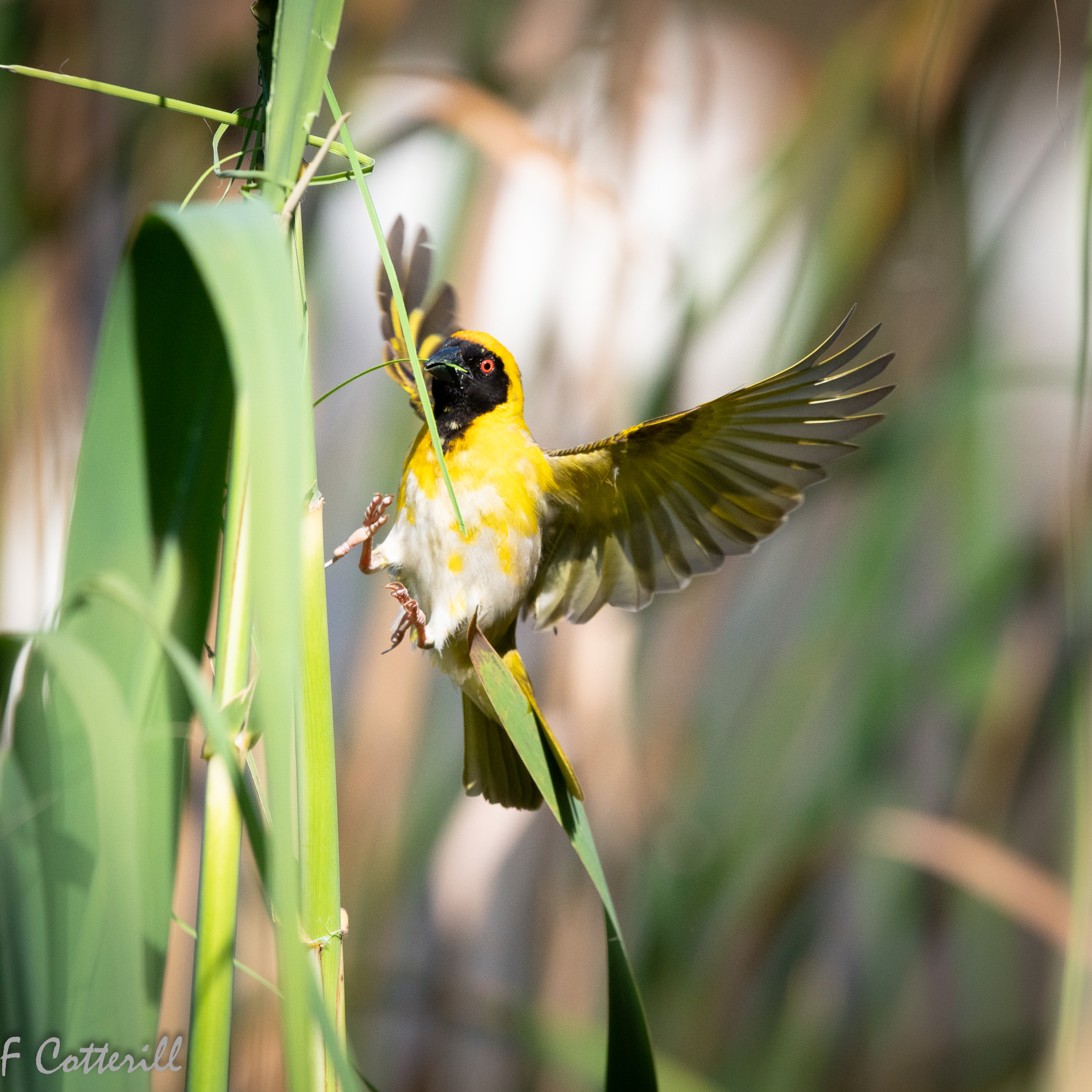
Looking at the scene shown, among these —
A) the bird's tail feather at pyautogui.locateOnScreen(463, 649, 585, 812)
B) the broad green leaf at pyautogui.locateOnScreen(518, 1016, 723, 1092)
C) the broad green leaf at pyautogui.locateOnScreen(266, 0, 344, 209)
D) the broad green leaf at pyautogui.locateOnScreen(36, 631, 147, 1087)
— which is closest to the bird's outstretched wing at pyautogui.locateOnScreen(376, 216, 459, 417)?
the bird's tail feather at pyautogui.locateOnScreen(463, 649, 585, 812)

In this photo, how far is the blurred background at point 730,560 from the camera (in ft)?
3.31

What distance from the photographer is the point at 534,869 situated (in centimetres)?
113

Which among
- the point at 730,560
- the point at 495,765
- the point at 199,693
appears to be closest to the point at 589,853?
the point at 199,693

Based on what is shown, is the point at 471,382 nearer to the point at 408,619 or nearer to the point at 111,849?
the point at 408,619

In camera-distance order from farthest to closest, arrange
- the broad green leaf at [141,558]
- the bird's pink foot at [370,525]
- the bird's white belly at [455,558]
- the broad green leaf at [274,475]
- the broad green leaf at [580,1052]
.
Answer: the broad green leaf at [580,1052] → the bird's white belly at [455,558] → the bird's pink foot at [370,525] → the broad green leaf at [141,558] → the broad green leaf at [274,475]

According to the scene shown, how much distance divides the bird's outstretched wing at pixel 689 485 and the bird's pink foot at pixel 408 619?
0.14 metres

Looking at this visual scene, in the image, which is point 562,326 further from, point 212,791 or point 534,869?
point 212,791

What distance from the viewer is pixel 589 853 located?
1.39ft

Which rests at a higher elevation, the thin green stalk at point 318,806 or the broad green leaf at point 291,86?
the broad green leaf at point 291,86

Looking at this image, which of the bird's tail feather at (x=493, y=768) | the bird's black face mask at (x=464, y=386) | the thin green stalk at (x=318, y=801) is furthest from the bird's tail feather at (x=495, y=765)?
the thin green stalk at (x=318, y=801)

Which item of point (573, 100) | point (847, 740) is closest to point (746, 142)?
point (573, 100)

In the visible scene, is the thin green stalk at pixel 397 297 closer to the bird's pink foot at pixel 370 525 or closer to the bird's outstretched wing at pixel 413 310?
the bird's pink foot at pixel 370 525

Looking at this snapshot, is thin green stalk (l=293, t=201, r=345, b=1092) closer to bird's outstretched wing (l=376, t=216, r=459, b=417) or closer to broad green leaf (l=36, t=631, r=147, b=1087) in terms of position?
broad green leaf (l=36, t=631, r=147, b=1087)

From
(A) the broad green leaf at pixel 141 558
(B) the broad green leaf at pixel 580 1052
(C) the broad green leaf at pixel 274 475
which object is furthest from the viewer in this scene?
(B) the broad green leaf at pixel 580 1052
